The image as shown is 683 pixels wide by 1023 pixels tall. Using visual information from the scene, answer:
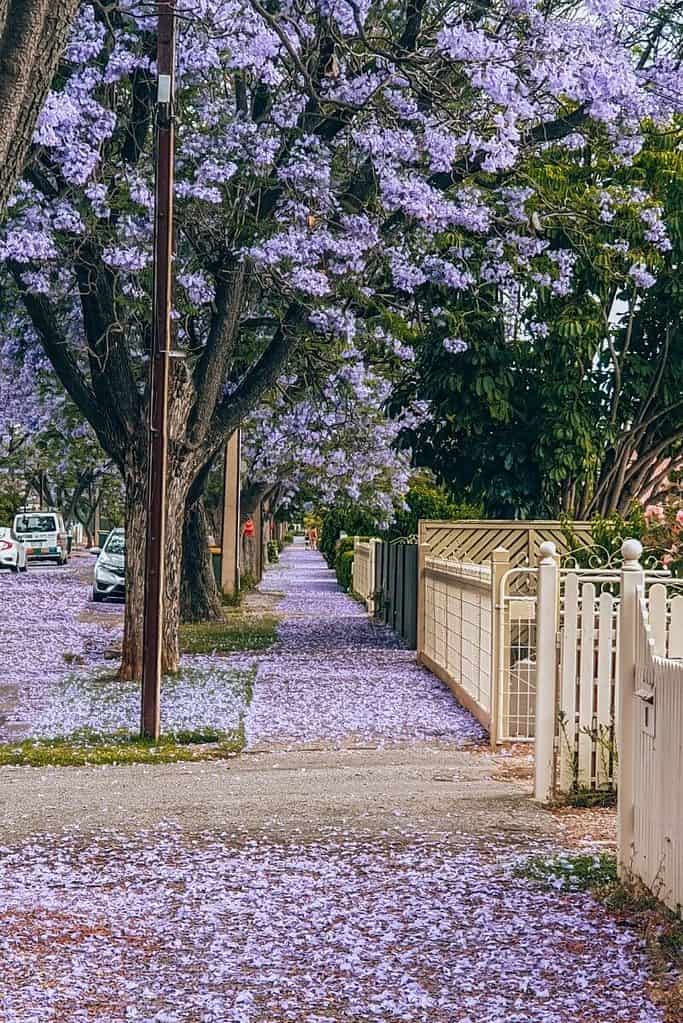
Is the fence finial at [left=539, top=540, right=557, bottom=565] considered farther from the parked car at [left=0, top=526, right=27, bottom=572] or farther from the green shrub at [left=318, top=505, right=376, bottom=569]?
the parked car at [left=0, top=526, right=27, bottom=572]

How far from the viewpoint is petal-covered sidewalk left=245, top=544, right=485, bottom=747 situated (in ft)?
44.2

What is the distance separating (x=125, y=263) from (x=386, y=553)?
13.7 m

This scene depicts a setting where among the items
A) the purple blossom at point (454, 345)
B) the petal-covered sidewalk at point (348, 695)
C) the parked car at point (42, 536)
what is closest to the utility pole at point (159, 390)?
the petal-covered sidewalk at point (348, 695)

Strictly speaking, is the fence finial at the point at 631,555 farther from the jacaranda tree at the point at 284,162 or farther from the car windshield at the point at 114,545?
the car windshield at the point at 114,545

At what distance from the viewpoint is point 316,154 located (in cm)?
1706

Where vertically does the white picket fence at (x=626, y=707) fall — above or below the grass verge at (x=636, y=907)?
above

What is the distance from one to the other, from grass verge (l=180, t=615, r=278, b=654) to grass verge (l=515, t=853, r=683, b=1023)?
1437cm

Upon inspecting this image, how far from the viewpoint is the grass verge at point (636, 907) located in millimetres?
5512

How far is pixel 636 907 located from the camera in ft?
21.8

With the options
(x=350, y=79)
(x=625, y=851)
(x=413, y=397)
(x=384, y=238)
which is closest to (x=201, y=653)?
(x=413, y=397)

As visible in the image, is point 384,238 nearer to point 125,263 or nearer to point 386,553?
point 125,263

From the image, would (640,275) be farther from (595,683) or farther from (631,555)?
(631,555)

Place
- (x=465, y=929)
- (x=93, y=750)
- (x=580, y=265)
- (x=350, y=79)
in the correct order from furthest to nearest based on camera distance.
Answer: (x=580, y=265) → (x=350, y=79) → (x=93, y=750) → (x=465, y=929)

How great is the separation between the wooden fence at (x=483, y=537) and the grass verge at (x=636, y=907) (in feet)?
41.8
